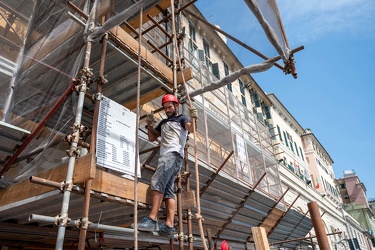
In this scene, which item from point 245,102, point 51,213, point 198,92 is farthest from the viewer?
point 245,102

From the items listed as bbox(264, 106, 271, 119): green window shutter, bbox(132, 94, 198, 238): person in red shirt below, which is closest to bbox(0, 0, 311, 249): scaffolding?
bbox(132, 94, 198, 238): person in red shirt below

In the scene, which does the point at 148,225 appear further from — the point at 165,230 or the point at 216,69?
the point at 216,69

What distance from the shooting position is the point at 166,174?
13.5 feet

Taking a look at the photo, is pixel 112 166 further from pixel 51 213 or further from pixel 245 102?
pixel 245 102

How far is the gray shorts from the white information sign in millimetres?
406

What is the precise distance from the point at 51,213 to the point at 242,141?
31.3ft

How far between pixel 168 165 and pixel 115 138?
0.86 meters

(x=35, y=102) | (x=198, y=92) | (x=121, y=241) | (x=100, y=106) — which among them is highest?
(x=198, y=92)

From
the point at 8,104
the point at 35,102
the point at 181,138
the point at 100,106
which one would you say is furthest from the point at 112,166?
the point at 8,104

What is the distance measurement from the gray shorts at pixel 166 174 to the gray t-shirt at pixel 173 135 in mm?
109

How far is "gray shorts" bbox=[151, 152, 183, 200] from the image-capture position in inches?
160

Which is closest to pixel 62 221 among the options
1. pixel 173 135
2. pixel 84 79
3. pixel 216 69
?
pixel 84 79

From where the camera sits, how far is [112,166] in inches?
155

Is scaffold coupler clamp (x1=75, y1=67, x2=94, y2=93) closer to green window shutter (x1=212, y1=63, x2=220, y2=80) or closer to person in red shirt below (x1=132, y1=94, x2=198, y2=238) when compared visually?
person in red shirt below (x1=132, y1=94, x2=198, y2=238)
